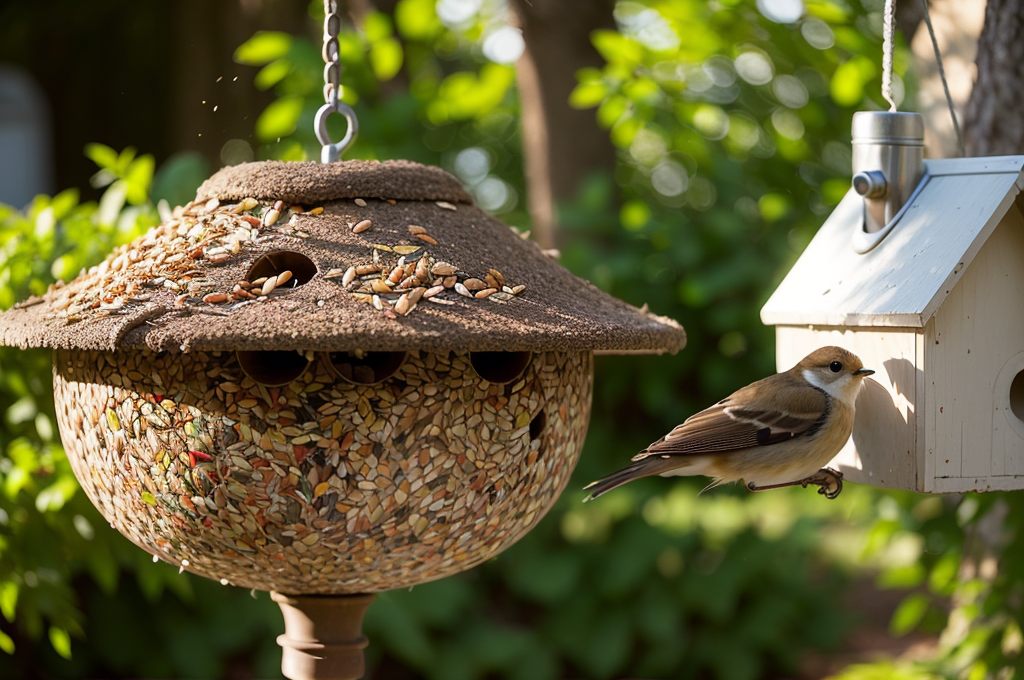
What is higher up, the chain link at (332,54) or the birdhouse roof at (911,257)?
the chain link at (332,54)

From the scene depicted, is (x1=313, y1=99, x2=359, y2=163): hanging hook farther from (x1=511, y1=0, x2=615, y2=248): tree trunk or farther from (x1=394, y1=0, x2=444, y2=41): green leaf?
(x1=511, y1=0, x2=615, y2=248): tree trunk

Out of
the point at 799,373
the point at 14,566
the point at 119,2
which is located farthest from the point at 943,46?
the point at 119,2

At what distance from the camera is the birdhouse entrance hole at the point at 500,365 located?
2.24 metres

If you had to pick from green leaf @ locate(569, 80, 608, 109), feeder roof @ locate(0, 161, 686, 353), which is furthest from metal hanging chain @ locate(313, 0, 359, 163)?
green leaf @ locate(569, 80, 608, 109)

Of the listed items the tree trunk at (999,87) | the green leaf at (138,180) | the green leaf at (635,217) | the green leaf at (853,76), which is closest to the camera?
the tree trunk at (999,87)

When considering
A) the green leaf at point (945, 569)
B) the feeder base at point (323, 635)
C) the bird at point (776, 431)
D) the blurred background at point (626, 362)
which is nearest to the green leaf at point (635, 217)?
the blurred background at point (626, 362)

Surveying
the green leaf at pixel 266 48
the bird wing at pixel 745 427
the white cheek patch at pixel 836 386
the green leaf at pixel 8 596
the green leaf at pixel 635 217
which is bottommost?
the green leaf at pixel 8 596

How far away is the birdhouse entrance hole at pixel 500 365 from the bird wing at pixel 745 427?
320 mm

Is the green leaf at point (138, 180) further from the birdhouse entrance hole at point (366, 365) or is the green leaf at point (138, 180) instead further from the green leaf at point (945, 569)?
the green leaf at point (945, 569)

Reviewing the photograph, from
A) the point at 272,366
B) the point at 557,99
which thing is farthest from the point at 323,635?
the point at 557,99

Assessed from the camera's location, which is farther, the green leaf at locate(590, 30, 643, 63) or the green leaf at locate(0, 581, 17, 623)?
the green leaf at locate(590, 30, 643, 63)

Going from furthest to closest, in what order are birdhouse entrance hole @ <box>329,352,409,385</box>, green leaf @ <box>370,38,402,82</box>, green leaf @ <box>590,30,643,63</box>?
green leaf @ <box>370,38,402,82</box> < green leaf @ <box>590,30,643,63</box> < birdhouse entrance hole @ <box>329,352,409,385</box>

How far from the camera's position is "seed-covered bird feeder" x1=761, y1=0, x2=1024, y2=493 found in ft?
7.20

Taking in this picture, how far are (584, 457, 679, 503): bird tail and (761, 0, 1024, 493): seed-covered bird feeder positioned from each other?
0.47 m
